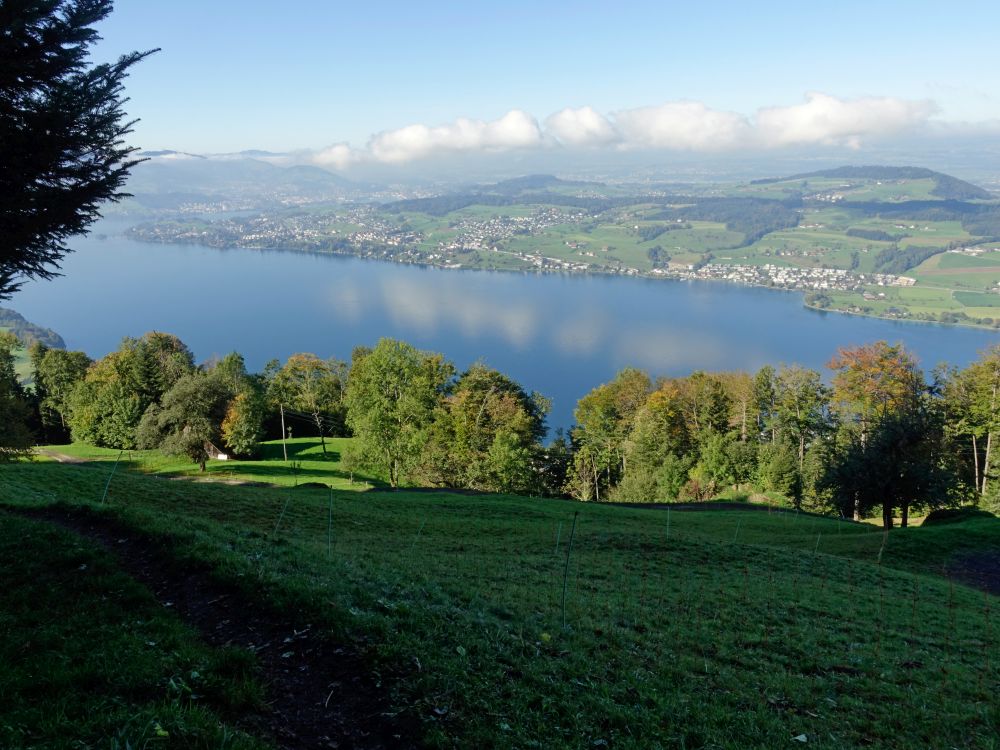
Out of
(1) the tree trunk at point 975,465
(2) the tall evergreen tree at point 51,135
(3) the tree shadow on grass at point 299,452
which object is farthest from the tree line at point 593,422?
(2) the tall evergreen tree at point 51,135

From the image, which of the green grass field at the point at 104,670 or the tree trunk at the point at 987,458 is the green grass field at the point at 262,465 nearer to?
the green grass field at the point at 104,670

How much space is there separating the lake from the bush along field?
81767 mm

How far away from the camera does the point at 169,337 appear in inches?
2948

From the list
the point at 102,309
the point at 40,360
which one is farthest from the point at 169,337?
the point at 102,309

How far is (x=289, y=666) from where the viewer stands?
674 centimetres

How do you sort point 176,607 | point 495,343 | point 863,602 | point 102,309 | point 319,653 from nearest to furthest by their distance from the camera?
point 319,653 < point 176,607 < point 863,602 < point 495,343 < point 102,309

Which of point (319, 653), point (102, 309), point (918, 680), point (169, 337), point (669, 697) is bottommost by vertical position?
point (918, 680)

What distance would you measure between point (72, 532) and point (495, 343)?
125 metres

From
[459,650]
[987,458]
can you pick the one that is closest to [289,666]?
[459,650]

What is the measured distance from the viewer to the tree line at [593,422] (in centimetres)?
4188

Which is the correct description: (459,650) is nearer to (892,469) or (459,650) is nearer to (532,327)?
(892,469)

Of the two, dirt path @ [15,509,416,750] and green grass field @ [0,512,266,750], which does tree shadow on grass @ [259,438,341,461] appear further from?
green grass field @ [0,512,266,750]

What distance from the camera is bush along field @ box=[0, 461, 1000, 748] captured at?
19.0ft

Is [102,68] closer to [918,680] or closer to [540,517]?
[918,680]
